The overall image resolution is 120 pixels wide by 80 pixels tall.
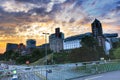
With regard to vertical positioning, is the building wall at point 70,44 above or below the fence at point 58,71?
above

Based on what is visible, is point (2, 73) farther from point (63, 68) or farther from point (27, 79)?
point (63, 68)

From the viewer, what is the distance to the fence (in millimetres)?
12430

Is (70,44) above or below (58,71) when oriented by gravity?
above

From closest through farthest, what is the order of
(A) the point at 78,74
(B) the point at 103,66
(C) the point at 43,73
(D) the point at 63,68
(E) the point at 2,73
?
(E) the point at 2,73
(C) the point at 43,73
(D) the point at 63,68
(A) the point at 78,74
(B) the point at 103,66

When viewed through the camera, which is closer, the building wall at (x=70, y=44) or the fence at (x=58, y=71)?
the fence at (x=58, y=71)

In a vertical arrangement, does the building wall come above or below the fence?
above

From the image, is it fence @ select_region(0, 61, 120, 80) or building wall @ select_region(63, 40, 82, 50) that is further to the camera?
building wall @ select_region(63, 40, 82, 50)

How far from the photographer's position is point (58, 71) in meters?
16.0

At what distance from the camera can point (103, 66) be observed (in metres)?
23.6

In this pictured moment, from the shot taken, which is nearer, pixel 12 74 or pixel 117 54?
pixel 12 74

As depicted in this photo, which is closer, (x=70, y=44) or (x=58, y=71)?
(x=58, y=71)

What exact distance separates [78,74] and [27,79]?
6.63 m

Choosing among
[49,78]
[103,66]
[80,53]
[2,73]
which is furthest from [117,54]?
[2,73]

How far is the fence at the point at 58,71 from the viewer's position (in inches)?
489
